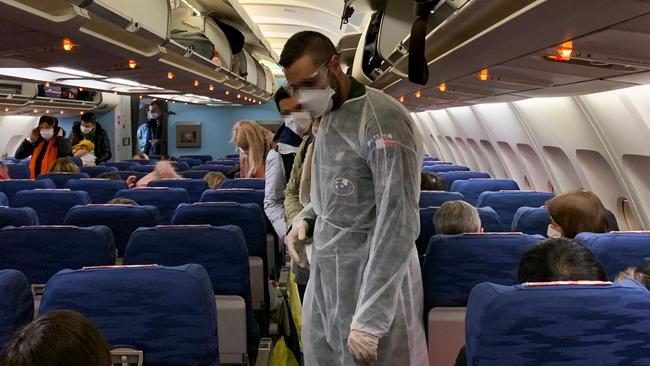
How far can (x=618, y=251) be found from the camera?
130 inches

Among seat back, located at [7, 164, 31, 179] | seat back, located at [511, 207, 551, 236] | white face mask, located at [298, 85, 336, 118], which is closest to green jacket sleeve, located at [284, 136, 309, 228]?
seat back, located at [511, 207, 551, 236]

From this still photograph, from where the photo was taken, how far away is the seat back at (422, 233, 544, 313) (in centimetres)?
354

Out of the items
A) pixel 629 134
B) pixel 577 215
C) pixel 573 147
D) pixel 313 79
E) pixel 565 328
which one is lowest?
pixel 565 328

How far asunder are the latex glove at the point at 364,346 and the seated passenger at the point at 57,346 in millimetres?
906

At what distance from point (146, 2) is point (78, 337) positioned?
16.6 ft

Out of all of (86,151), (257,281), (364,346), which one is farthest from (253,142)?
(86,151)

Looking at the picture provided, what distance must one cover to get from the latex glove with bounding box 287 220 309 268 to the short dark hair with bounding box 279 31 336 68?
27.9 inches

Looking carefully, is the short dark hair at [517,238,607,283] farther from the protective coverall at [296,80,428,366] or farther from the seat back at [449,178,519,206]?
the seat back at [449,178,519,206]

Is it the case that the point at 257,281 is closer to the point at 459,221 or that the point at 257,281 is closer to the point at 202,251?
the point at 202,251

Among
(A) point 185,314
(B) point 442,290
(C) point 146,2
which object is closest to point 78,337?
(A) point 185,314

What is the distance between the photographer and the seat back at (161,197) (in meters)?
6.26

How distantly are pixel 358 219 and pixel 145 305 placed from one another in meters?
0.85

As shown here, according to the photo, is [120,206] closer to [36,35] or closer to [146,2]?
[36,35]

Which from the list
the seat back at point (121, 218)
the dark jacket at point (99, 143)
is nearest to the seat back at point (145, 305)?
the seat back at point (121, 218)
